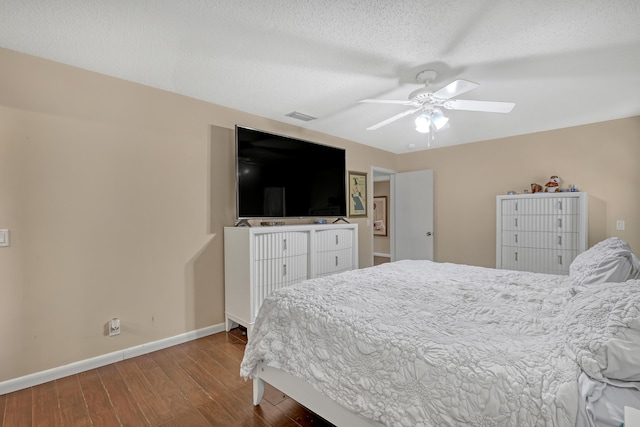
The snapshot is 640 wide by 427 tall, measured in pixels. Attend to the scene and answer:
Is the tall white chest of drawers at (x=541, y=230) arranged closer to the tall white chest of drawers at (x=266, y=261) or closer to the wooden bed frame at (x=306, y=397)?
the tall white chest of drawers at (x=266, y=261)

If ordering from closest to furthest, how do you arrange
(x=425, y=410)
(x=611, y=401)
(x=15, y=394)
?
(x=611, y=401)
(x=425, y=410)
(x=15, y=394)

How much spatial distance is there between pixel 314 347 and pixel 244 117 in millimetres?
2675

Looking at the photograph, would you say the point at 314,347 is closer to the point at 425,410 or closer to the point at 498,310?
the point at 425,410

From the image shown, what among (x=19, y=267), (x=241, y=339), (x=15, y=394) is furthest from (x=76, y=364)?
(x=241, y=339)

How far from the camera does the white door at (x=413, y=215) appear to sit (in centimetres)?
504

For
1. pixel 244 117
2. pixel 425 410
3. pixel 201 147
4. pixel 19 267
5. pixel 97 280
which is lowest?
pixel 425 410

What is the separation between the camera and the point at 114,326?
8.04 ft

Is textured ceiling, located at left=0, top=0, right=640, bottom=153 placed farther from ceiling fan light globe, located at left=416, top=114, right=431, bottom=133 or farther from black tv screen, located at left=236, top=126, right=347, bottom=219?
black tv screen, located at left=236, top=126, right=347, bottom=219

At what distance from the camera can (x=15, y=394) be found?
6.63ft

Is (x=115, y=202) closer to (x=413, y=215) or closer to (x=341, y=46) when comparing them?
(x=341, y=46)

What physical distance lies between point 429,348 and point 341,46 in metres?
1.90

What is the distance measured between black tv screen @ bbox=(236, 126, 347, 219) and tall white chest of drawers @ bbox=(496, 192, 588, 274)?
2.17 meters

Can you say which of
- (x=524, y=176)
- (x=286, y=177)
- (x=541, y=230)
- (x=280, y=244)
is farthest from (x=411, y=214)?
(x=280, y=244)

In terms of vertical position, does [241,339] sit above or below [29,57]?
below
